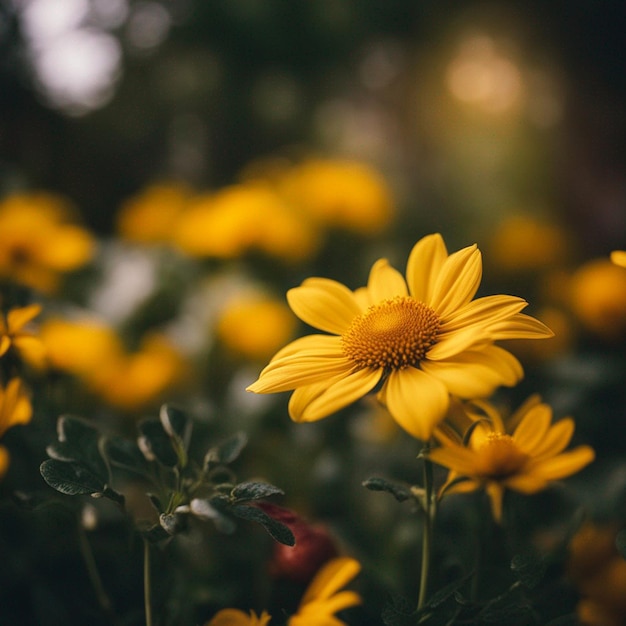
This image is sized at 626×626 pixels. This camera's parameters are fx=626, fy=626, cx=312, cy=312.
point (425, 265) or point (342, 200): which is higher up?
point (425, 265)

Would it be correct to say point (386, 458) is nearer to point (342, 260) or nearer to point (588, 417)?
point (588, 417)

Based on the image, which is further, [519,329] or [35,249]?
[35,249]

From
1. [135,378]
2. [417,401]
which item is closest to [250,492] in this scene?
[417,401]

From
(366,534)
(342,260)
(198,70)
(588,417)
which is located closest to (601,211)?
(342,260)

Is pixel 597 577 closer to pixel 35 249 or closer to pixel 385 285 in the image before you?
pixel 385 285

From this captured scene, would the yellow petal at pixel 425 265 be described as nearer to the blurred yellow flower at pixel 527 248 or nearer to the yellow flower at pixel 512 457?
the yellow flower at pixel 512 457

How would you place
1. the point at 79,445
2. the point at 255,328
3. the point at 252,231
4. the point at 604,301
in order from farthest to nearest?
the point at 252,231, the point at 255,328, the point at 604,301, the point at 79,445

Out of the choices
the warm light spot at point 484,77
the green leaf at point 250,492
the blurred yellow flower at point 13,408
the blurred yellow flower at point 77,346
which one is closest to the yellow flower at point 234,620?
the green leaf at point 250,492
